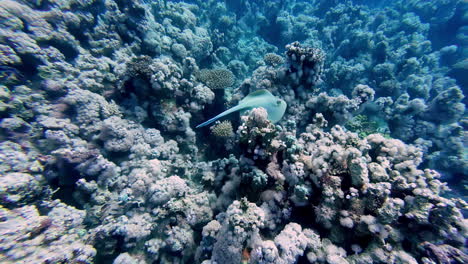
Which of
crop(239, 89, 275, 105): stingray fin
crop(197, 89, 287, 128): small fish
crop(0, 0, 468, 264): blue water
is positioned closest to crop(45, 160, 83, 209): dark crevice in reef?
crop(0, 0, 468, 264): blue water

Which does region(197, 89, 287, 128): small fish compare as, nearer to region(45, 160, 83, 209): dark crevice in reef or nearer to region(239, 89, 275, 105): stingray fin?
region(239, 89, 275, 105): stingray fin

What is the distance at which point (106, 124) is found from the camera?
503cm

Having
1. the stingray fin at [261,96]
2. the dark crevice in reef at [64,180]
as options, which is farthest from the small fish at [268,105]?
the dark crevice in reef at [64,180]

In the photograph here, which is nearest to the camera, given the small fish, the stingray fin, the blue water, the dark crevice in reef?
the blue water

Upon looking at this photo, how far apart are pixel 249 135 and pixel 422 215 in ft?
9.68

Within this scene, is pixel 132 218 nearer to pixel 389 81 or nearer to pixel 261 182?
pixel 261 182

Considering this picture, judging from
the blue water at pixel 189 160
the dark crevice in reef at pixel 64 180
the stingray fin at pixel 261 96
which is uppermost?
the stingray fin at pixel 261 96

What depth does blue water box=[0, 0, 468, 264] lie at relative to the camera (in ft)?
10.1

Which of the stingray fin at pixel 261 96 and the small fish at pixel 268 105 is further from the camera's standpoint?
the stingray fin at pixel 261 96

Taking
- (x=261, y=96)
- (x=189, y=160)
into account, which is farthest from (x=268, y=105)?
(x=189, y=160)

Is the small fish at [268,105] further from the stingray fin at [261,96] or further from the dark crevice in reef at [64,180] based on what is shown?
the dark crevice in reef at [64,180]

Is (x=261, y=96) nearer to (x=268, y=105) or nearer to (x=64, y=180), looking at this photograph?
(x=268, y=105)

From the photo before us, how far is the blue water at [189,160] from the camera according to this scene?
10.1 ft

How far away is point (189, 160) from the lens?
233 inches
